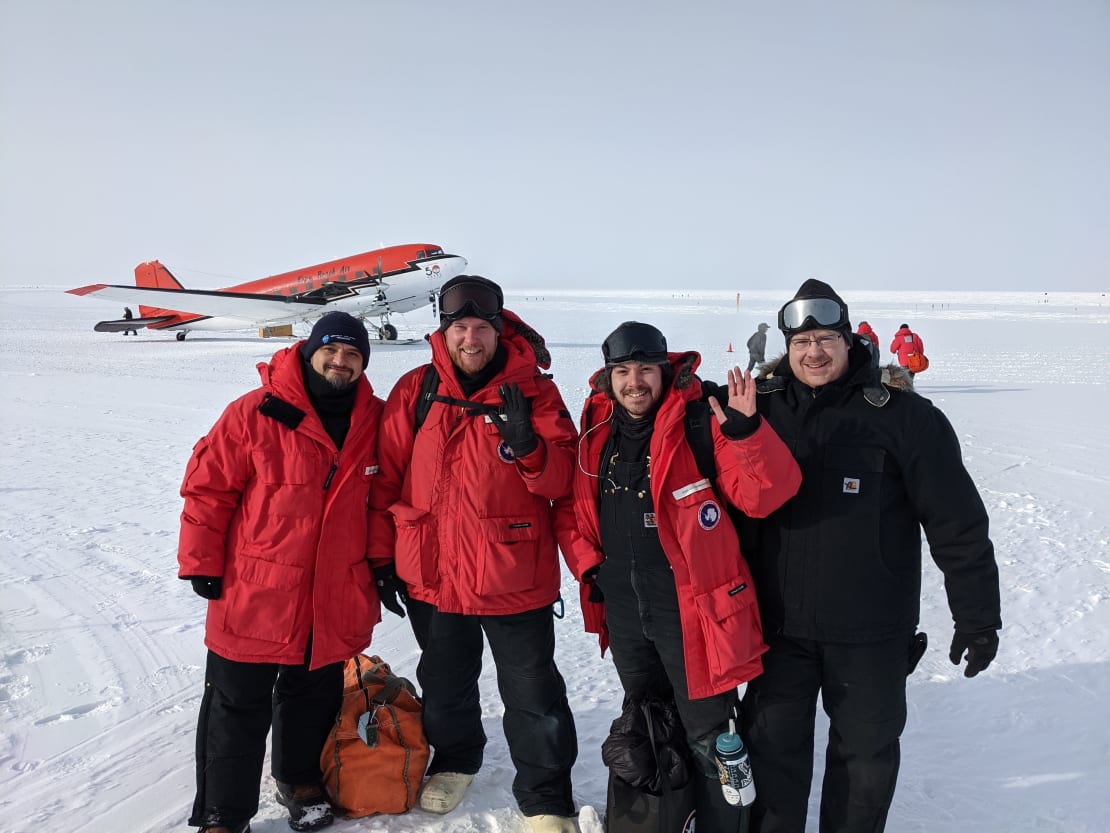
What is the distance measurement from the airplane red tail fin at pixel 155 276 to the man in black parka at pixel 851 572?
110 feet

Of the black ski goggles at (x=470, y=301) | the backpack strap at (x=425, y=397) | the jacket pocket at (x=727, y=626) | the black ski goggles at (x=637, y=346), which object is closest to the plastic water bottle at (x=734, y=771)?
the jacket pocket at (x=727, y=626)

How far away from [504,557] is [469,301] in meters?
0.97

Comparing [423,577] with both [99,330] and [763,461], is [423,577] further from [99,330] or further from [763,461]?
[99,330]

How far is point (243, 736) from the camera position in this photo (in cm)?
261

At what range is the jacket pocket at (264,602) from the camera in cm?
256

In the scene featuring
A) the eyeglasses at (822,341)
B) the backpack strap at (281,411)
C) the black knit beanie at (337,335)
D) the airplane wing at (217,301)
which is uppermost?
the airplane wing at (217,301)

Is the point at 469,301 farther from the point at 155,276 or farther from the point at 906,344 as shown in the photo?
the point at 155,276

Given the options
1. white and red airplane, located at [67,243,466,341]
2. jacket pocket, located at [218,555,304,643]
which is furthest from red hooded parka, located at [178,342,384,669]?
white and red airplane, located at [67,243,466,341]

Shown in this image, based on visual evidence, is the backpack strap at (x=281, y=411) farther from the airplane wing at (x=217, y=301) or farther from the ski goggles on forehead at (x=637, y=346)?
the airplane wing at (x=217, y=301)

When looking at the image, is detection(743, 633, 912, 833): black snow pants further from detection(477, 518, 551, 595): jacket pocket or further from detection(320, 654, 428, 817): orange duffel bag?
detection(320, 654, 428, 817): orange duffel bag

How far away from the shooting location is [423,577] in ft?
8.74

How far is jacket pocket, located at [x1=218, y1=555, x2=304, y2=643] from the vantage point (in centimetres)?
256

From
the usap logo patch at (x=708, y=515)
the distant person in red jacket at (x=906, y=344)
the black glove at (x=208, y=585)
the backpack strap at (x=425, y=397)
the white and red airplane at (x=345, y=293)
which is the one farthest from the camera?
the white and red airplane at (x=345, y=293)

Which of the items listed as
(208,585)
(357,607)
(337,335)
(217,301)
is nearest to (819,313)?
(337,335)
